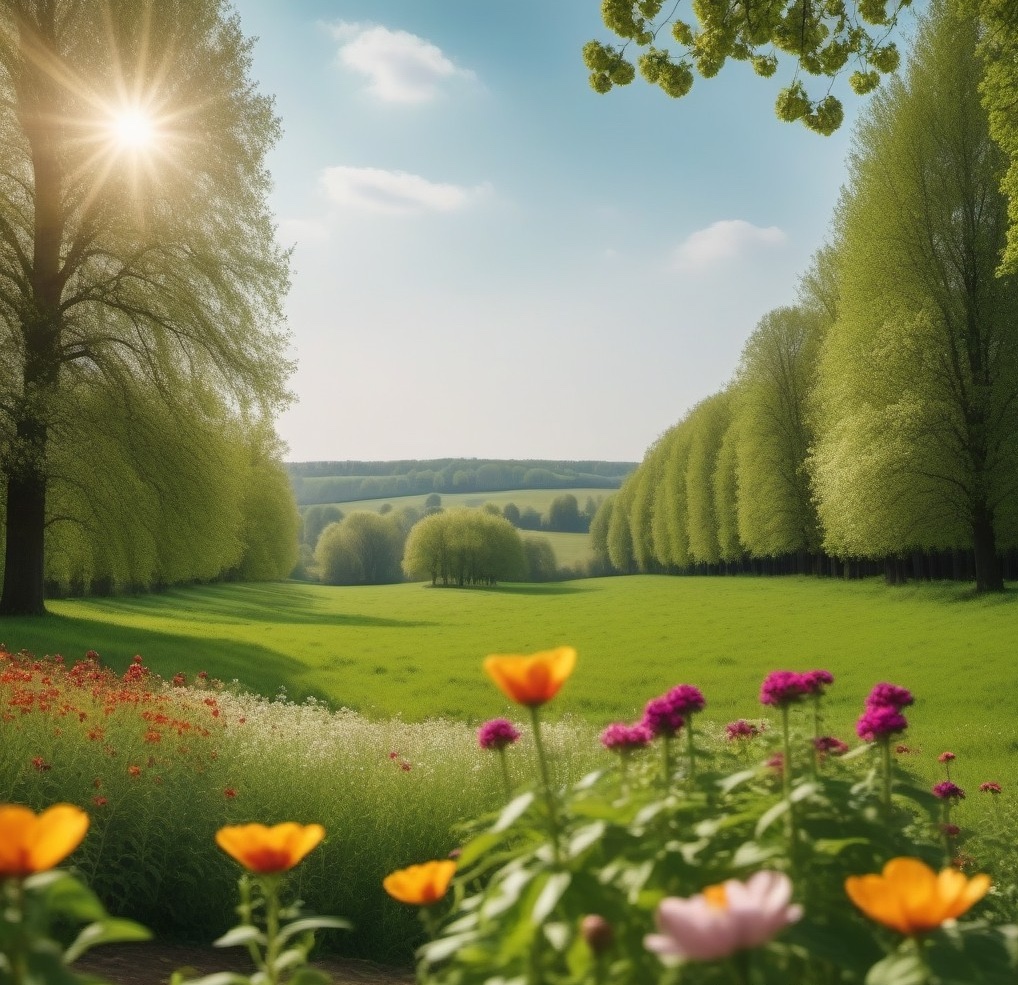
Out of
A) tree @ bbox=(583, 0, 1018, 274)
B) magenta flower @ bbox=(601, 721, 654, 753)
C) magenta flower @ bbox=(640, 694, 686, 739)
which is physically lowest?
magenta flower @ bbox=(601, 721, 654, 753)

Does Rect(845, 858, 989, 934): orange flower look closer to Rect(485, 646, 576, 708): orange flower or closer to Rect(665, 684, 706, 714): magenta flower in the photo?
Rect(485, 646, 576, 708): orange flower

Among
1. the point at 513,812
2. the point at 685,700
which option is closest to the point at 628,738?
the point at 685,700

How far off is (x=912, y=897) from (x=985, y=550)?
25058 mm

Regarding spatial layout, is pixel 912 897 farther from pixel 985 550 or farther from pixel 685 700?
pixel 985 550

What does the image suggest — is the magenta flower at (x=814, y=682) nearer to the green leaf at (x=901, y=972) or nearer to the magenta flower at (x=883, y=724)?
the magenta flower at (x=883, y=724)

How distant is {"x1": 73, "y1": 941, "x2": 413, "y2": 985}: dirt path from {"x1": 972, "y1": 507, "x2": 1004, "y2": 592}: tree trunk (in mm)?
21712

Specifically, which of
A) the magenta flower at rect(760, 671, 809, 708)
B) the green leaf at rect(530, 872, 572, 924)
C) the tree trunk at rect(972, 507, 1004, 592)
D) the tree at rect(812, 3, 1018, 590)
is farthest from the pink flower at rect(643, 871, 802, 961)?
Answer: the tree trunk at rect(972, 507, 1004, 592)

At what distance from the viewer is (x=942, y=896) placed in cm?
143

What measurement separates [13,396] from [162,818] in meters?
12.5

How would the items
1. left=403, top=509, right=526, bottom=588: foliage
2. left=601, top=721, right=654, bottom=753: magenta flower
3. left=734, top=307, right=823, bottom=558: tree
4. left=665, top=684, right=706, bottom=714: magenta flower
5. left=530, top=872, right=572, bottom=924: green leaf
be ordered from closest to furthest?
left=530, top=872, right=572, bottom=924: green leaf → left=665, top=684, right=706, bottom=714: magenta flower → left=601, top=721, right=654, bottom=753: magenta flower → left=734, top=307, right=823, bottom=558: tree → left=403, top=509, right=526, bottom=588: foliage

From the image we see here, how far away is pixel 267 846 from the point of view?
1.79 m

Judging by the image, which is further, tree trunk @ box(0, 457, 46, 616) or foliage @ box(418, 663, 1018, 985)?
tree trunk @ box(0, 457, 46, 616)

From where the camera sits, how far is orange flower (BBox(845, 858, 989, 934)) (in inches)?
54.3

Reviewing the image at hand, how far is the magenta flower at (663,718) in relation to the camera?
100 inches
